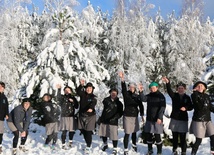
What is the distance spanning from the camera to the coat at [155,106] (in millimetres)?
6574

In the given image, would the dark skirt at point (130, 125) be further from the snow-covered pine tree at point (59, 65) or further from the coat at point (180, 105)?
the snow-covered pine tree at point (59, 65)

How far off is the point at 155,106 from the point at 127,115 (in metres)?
0.80

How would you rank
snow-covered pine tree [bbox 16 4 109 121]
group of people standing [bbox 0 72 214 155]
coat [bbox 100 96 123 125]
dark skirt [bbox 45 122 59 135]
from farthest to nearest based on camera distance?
snow-covered pine tree [bbox 16 4 109 121] < dark skirt [bbox 45 122 59 135] < coat [bbox 100 96 123 125] < group of people standing [bbox 0 72 214 155]

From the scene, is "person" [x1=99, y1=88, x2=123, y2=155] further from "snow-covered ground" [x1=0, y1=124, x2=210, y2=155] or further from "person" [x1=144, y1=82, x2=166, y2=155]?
"person" [x1=144, y1=82, x2=166, y2=155]

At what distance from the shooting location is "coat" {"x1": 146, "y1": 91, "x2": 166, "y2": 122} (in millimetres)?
6574

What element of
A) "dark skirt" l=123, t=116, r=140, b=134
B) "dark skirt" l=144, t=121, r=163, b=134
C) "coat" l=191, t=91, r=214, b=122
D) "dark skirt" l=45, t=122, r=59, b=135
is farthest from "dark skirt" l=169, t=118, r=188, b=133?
"dark skirt" l=45, t=122, r=59, b=135

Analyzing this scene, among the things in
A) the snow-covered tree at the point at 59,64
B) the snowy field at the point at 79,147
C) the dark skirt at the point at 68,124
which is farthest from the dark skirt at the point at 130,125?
the snow-covered tree at the point at 59,64

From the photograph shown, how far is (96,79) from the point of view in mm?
11289

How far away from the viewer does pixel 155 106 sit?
21.8 feet

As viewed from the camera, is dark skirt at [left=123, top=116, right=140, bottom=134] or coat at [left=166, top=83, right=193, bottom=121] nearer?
coat at [left=166, top=83, right=193, bottom=121]

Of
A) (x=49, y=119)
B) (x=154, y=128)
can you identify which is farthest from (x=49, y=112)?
(x=154, y=128)

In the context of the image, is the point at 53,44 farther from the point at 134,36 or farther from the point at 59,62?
the point at 134,36

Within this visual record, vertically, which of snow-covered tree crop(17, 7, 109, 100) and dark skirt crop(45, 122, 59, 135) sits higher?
snow-covered tree crop(17, 7, 109, 100)

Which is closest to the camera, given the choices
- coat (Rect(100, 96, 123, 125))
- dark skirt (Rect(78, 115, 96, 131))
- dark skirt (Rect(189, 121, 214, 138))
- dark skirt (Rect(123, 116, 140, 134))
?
dark skirt (Rect(189, 121, 214, 138))
